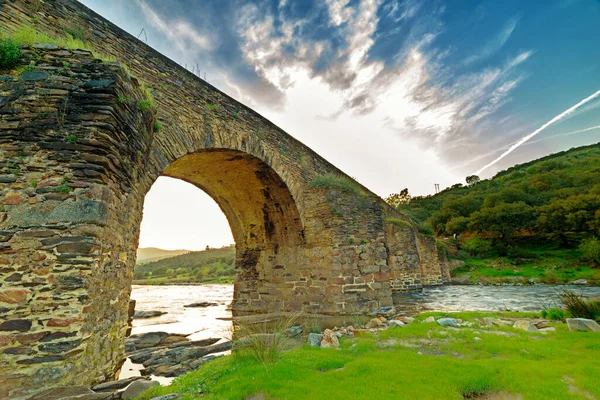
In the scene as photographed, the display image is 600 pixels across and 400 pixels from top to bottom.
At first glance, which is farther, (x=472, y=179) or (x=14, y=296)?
(x=472, y=179)

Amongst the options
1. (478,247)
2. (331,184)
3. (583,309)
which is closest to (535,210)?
(478,247)

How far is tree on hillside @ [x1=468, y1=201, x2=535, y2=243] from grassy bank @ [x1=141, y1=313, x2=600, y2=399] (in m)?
34.0

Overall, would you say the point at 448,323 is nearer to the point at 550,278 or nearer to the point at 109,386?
the point at 109,386

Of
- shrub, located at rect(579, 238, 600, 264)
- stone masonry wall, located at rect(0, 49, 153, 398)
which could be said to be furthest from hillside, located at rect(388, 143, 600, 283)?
stone masonry wall, located at rect(0, 49, 153, 398)

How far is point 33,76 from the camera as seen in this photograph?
377 centimetres

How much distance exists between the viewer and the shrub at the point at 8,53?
147 inches

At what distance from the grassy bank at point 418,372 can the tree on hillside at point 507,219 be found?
33954 mm

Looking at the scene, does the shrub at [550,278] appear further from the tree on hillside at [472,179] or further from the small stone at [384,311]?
the tree on hillside at [472,179]

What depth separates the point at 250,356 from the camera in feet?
12.5

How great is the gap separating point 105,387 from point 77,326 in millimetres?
871

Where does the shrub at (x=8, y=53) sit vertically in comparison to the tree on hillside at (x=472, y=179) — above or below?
below

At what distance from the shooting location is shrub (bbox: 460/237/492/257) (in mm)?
31688

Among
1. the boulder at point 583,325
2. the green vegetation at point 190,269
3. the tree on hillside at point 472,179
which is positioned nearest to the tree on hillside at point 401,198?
the tree on hillside at point 472,179

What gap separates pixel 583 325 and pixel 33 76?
31.4ft
